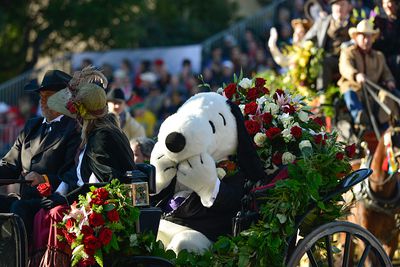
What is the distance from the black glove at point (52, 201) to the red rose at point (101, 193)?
42cm

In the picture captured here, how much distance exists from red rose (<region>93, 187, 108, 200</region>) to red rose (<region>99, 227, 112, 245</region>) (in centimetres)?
20

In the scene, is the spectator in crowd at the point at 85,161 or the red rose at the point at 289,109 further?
the red rose at the point at 289,109

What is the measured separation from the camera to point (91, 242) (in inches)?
249

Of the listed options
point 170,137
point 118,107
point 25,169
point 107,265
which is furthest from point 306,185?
point 118,107

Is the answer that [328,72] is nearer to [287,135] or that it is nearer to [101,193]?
[287,135]

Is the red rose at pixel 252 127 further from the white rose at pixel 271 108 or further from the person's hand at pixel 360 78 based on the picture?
the person's hand at pixel 360 78

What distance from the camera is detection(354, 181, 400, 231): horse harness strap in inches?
394

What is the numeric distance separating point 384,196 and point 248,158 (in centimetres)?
313

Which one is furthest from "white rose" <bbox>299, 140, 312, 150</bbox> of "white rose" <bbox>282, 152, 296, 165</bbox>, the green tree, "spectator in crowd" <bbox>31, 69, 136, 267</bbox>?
the green tree

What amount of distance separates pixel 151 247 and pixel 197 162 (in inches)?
31.5

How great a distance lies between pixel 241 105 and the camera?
25.9ft

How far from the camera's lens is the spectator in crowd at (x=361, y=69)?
11344mm

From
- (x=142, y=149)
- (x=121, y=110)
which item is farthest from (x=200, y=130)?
(x=121, y=110)

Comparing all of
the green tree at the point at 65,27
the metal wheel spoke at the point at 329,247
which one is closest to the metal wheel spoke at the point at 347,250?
the metal wheel spoke at the point at 329,247
